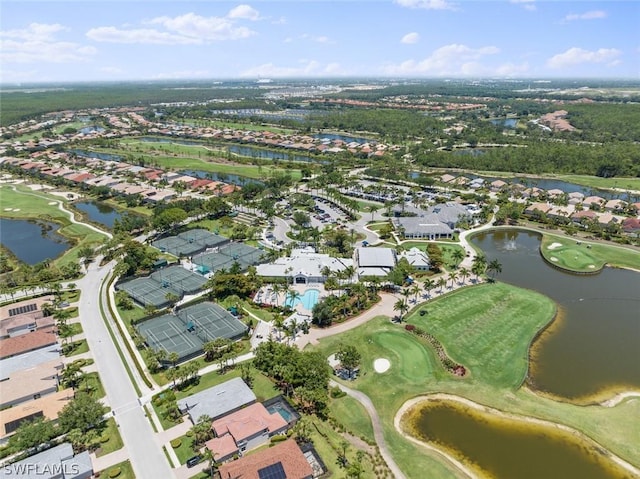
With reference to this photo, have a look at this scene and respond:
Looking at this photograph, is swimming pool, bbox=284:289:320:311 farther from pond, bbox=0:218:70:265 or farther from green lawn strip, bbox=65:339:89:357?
pond, bbox=0:218:70:265

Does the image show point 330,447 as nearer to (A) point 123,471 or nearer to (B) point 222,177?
(A) point 123,471

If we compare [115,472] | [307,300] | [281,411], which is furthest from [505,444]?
[115,472]

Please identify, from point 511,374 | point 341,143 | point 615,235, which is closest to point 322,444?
point 511,374

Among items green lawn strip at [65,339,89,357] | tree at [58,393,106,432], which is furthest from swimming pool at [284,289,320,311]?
tree at [58,393,106,432]

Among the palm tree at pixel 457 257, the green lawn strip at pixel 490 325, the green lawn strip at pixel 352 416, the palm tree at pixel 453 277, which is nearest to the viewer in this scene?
the green lawn strip at pixel 352 416

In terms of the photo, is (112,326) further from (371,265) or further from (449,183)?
(449,183)

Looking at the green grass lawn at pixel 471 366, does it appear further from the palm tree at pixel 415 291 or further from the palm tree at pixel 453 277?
the palm tree at pixel 453 277

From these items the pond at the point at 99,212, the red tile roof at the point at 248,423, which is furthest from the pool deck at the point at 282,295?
the pond at the point at 99,212
